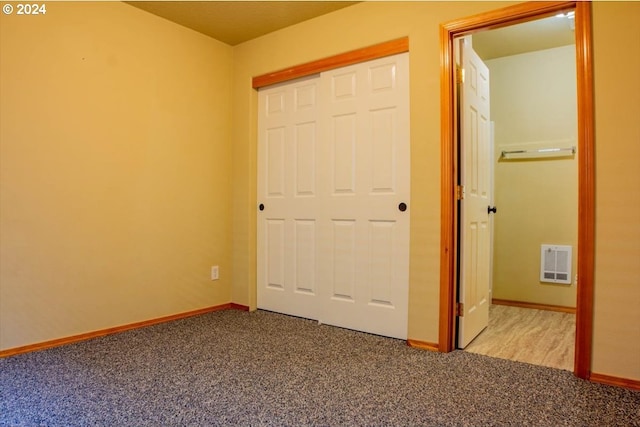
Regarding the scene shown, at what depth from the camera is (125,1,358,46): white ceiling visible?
2.76 metres

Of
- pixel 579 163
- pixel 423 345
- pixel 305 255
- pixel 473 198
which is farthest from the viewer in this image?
pixel 305 255

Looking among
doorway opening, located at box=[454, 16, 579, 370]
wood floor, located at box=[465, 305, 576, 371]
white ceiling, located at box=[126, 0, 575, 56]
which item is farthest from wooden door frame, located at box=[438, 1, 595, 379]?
white ceiling, located at box=[126, 0, 575, 56]

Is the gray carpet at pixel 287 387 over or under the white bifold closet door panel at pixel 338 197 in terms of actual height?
under

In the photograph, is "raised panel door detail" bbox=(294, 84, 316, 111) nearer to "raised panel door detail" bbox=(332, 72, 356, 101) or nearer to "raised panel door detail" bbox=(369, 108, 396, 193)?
"raised panel door detail" bbox=(332, 72, 356, 101)

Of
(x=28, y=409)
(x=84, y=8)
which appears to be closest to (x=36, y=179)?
(x=84, y=8)

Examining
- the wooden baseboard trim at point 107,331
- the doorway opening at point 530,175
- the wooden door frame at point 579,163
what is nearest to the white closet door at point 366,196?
the wooden door frame at point 579,163

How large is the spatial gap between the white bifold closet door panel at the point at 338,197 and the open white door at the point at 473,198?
36 cm

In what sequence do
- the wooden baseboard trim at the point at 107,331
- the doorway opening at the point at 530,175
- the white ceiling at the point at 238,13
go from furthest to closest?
the doorway opening at the point at 530,175 → the white ceiling at the point at 238,13 → the wooden baseboard trim at the point at 107,331

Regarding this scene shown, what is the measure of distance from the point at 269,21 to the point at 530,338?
2.99 metres

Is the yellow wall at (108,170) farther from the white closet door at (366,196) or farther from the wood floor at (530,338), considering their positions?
the wood floor at (530,338)

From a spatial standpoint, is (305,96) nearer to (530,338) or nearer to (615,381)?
(530,338)

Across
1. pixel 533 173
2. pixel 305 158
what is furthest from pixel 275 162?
pixel 533 173

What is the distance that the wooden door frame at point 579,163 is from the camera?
195 cm

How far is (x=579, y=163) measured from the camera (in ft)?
6.47
